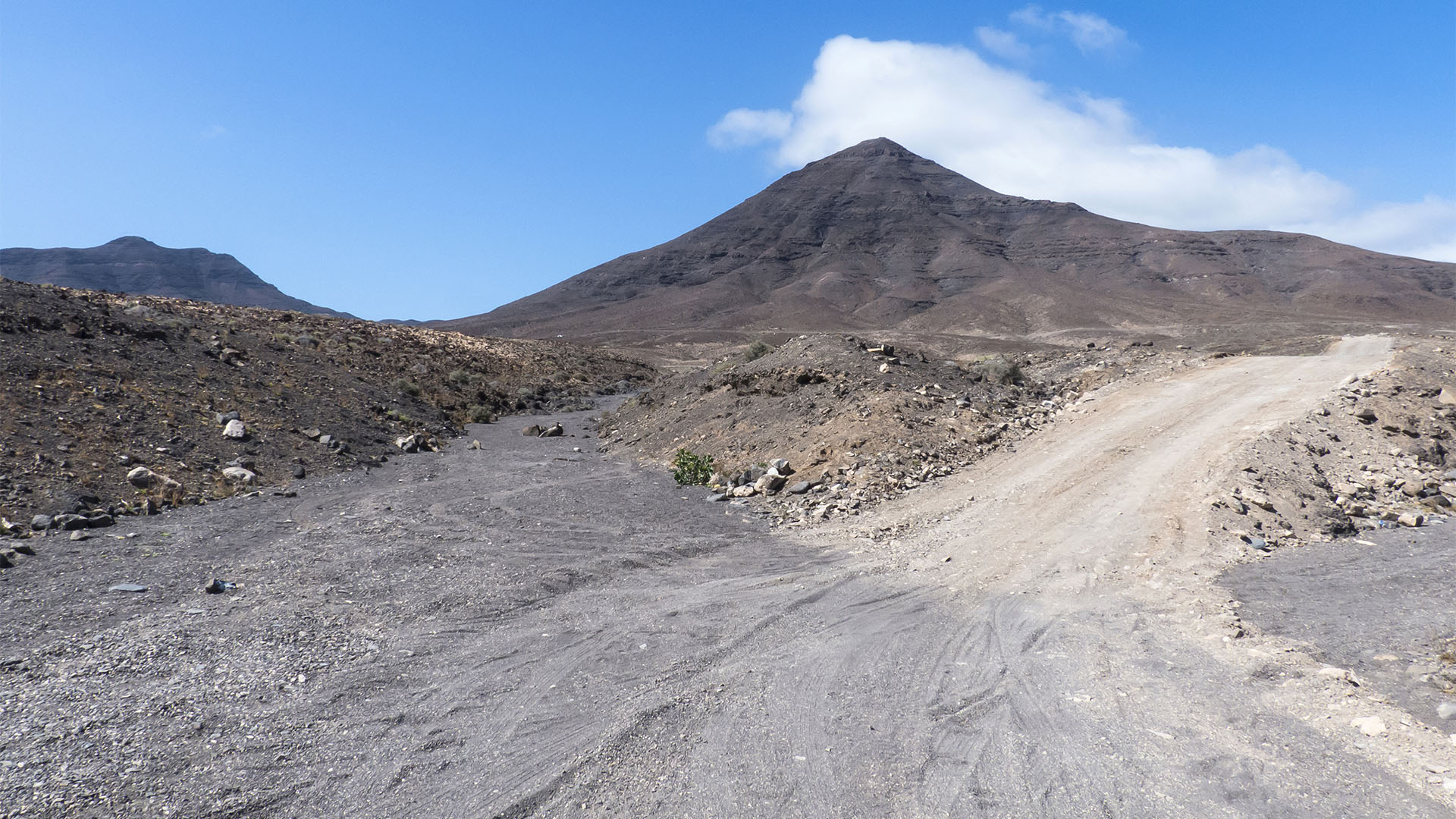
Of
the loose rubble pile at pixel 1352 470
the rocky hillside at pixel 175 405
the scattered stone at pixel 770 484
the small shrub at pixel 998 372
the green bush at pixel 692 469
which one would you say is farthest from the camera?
the small shrub at pixel 998 372

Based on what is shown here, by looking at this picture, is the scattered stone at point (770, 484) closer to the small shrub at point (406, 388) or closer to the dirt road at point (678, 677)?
the dirt road at point (678, 677)

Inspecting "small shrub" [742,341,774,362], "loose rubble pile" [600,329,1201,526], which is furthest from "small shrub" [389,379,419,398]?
"small shrub" [742,341,774,362]

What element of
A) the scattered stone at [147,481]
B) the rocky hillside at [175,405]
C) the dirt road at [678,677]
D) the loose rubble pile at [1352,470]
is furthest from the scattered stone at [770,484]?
the scattered stone at [147,481]

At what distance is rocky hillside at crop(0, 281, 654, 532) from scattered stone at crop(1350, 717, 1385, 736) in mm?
13093

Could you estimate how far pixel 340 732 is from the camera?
4.79 m

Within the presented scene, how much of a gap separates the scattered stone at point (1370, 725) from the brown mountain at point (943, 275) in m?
95.7

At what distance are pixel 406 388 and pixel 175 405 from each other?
11.5 meters

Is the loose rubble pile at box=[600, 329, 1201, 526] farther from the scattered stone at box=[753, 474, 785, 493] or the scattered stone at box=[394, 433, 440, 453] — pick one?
the scattered stone at box=[394, 433, 440, 453]

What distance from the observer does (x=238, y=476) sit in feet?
42.5

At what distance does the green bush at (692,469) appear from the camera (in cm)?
1410

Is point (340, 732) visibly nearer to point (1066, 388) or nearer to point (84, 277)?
point (1066, 388)

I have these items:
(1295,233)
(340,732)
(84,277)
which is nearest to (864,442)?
(340,732)

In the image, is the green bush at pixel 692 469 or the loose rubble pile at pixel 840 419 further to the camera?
the green bush at pixel 692 469

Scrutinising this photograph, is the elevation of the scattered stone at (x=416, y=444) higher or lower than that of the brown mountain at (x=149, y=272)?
lower
